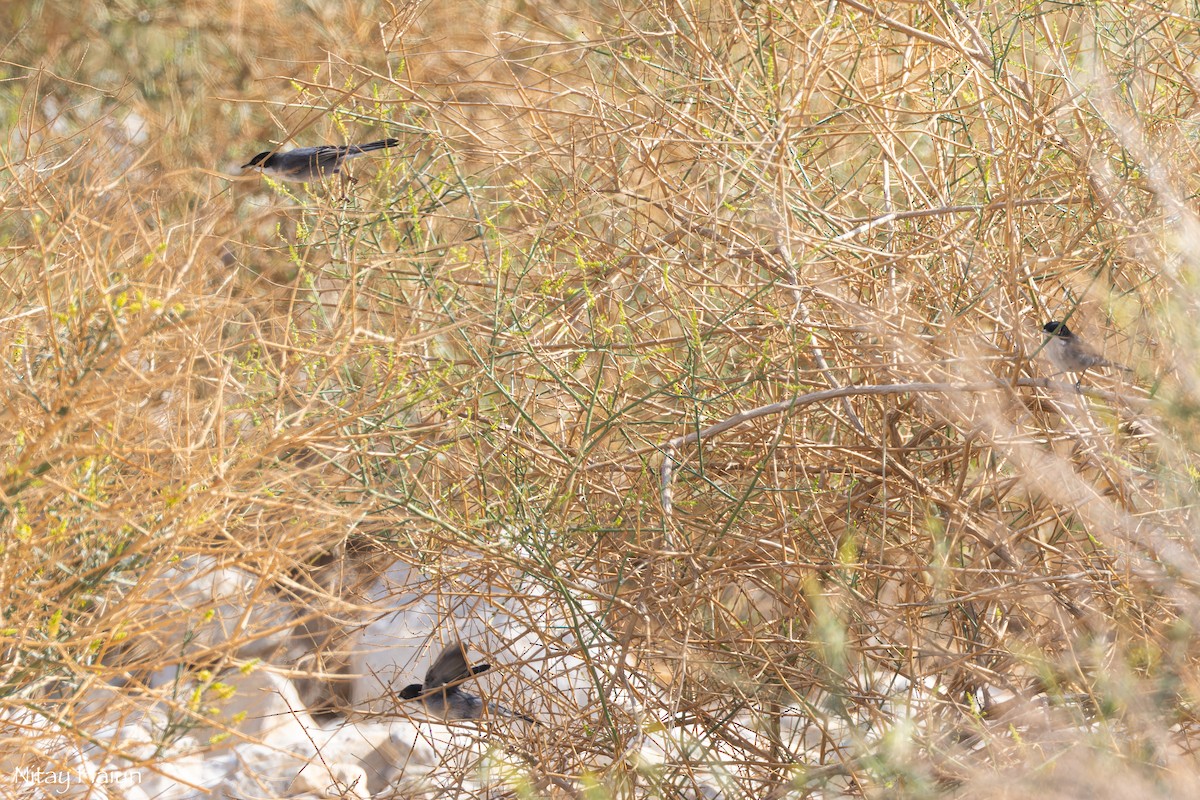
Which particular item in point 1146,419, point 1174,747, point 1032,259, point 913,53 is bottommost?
point 1174,747

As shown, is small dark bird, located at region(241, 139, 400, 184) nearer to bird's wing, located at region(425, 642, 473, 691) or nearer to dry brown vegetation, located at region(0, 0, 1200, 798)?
dry brown vegetation, located at region(0, 0, 1200, 798)

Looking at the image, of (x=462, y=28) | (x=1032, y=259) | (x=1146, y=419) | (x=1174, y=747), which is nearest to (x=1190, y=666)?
(x=1174, y=747)

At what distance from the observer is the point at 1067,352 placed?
5.93 ft

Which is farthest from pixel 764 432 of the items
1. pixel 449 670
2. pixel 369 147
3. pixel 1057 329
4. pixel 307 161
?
pixel 307 161

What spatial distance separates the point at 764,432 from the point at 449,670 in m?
0.81

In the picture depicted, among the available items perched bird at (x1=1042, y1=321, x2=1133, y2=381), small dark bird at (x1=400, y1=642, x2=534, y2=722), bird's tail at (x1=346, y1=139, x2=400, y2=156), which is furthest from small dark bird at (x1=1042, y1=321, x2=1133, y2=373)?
bird's tail at (x1=346, y1=139, x2=400, y2=156)

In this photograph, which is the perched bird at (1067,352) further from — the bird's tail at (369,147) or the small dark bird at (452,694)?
the bird's tail at (369,147)

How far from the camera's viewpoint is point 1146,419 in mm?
1750

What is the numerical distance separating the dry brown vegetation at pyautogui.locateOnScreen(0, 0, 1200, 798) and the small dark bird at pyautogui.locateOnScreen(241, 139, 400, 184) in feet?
0.25

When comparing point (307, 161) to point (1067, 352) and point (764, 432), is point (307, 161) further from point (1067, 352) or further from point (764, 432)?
point (1067, 352)

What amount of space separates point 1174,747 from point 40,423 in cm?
196

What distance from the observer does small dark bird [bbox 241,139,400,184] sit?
7.19 ft

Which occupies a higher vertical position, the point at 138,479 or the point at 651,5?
the point at 651,5

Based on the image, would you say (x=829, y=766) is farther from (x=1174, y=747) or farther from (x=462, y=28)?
(x=462, y=28)
